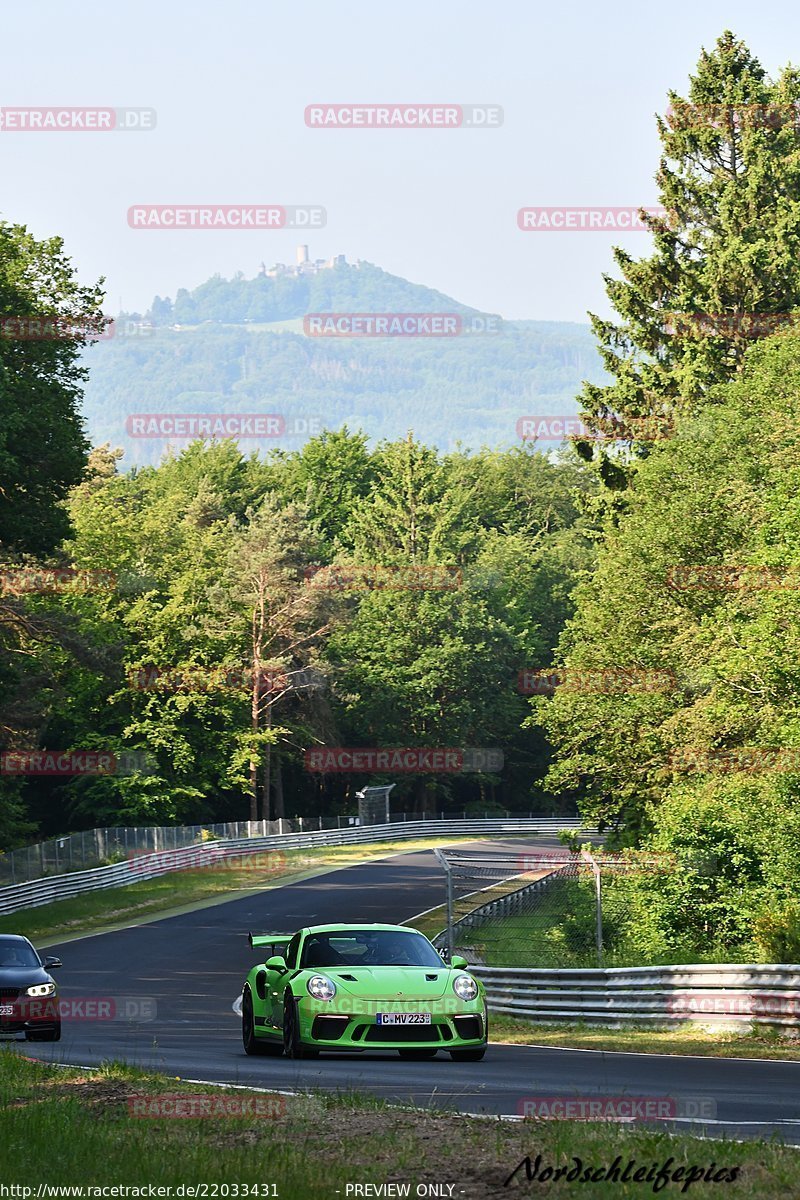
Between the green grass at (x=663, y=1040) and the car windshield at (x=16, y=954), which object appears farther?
the car windshield at (x=16, y=954)

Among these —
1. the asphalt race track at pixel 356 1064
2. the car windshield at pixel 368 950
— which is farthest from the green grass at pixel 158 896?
the car windshield at pixel 368 950

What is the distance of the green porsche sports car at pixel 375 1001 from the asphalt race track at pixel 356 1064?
0.25 m

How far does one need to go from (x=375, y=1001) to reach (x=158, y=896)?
4218cm

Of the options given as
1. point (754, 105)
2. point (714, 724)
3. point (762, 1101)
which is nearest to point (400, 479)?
point (754, 105)

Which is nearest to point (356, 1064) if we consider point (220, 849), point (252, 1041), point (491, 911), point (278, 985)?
point (278, 985)

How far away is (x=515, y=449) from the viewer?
142 metres

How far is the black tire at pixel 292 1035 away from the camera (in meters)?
16.2

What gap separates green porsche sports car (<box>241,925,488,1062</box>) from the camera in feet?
51.8

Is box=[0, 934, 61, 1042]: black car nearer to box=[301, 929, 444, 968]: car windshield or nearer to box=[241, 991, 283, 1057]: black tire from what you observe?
box=[241, 991, 283, 1057]: black tire

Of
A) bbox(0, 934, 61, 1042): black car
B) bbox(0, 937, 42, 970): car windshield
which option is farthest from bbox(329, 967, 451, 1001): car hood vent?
bbox(0, 937, 42, 970): car windshield

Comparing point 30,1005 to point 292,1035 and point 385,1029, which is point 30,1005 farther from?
point 385,1029

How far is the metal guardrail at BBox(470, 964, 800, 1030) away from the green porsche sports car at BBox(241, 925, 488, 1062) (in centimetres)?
497

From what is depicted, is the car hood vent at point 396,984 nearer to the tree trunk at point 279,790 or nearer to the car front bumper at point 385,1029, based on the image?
the car front bumper at point 385,1029

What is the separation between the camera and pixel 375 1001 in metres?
15.8
